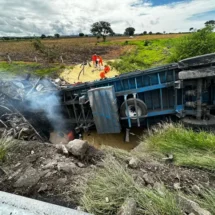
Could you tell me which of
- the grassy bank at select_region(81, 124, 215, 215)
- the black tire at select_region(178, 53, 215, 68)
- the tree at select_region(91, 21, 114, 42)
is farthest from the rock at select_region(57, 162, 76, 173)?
the tree at select_region(91, 21, 114, 42)

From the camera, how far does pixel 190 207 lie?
7.07 ft

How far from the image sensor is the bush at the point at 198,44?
37.2ft

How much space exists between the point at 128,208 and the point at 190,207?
0.67 metres

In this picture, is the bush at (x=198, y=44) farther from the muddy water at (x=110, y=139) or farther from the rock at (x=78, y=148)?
the rock at (x=78, y=148)

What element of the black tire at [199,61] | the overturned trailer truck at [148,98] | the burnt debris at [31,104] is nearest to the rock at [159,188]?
the overturned trailer truck at [148,98]

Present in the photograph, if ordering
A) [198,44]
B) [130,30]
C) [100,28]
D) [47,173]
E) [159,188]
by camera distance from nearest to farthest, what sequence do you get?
1. [159,188]
2. [47,173]
3. [198,44]
4. [100,28]
5. [130,30]

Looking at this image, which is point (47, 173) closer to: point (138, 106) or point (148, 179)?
point (148, 179)

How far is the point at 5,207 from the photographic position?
1.92m

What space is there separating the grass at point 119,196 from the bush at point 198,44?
11.0 m

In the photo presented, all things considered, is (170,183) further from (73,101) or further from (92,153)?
(73,101)

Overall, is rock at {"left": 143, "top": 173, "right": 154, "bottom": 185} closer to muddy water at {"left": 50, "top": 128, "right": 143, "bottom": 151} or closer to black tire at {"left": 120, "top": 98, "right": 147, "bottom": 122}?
black tire at {"left": 120, "top": 98, "right": 147, "bottom": 122}

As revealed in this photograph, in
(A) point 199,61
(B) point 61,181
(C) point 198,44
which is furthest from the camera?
(C) point 198,44

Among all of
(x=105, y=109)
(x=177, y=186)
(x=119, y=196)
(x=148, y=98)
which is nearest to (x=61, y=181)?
(x=119, y=196)

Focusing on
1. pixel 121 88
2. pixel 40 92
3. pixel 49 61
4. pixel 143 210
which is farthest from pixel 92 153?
pixel 49 61
